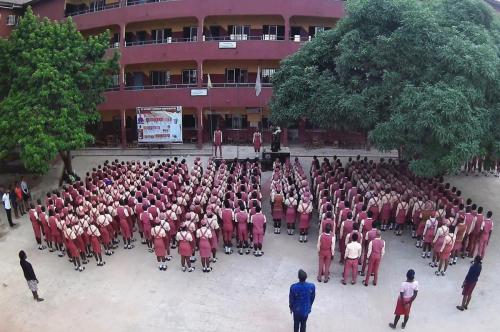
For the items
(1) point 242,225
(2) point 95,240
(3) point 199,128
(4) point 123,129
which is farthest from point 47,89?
(1) point 242,225

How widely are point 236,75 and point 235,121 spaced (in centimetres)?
247

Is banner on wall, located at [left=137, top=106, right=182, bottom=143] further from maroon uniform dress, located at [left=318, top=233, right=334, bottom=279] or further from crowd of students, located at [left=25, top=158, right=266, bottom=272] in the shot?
maroon uniform dress, located at [left=318, top=233, right=334, bottom=279]

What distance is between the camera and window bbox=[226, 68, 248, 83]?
2455cm

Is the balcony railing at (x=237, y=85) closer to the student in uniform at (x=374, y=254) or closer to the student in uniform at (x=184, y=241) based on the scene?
the student in uniform at (x=184, y=241)

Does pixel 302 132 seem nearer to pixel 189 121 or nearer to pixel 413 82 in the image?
pixel 189 121

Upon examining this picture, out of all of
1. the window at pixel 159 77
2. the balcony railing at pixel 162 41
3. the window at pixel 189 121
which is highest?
the balcony railing at pixel 162 41

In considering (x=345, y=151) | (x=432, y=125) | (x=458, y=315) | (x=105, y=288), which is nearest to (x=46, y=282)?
(x=105, y=288)

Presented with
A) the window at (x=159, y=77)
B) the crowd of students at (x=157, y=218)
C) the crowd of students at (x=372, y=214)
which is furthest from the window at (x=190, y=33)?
the crowd of students at (x=157, y=218)

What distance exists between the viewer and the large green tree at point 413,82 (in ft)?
38.9

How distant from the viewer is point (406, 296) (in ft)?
28.0

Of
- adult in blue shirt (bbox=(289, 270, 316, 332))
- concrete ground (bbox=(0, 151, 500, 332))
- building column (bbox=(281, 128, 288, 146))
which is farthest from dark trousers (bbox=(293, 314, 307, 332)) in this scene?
building column (bbox=(281, 128, 288, 146))

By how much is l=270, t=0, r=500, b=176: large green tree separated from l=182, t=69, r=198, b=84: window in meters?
9.87

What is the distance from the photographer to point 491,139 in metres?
13.1

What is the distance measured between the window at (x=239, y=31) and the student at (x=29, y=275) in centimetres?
1715
